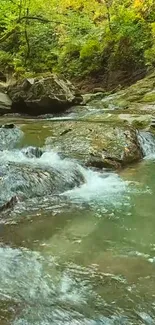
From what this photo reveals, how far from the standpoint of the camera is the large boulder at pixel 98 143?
772 cm

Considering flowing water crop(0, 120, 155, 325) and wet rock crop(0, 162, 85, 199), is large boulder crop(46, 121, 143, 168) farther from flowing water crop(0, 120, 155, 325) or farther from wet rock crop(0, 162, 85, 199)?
wet rock crop(0, 162, 85, 199)

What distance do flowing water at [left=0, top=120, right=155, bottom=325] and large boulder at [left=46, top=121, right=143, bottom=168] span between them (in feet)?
1.06

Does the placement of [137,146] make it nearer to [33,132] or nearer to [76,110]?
[33,132]

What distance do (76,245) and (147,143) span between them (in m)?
4.97

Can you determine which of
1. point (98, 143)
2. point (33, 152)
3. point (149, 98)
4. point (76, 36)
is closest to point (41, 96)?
point (149, 98)

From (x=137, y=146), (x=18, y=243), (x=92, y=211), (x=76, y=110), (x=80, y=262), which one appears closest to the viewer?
Result: (x=80, y=262)

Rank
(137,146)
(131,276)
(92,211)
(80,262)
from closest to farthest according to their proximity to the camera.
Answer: (131,276) < (80,262) < (92,211) < (137,146)

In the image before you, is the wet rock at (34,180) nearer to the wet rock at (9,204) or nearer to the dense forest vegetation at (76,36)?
the wet rock at (9,204)

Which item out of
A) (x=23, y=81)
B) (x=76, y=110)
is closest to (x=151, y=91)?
(x=76, y=110)

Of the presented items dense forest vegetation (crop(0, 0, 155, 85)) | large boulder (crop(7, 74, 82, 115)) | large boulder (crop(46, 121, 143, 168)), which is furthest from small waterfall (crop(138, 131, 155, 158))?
dense forest vegetation (crop(0, 0, 155, 85))

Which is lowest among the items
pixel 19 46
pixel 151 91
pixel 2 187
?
pixel 2 187

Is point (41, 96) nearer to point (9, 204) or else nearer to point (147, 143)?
point (147, 143)

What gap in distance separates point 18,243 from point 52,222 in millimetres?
691

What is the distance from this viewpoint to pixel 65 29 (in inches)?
733
